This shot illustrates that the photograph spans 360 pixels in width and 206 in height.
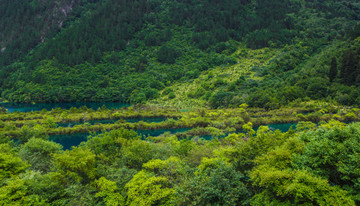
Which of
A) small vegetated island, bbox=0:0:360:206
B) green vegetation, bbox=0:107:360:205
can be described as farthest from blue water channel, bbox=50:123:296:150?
green vegetation, bbox=0:107:360:205

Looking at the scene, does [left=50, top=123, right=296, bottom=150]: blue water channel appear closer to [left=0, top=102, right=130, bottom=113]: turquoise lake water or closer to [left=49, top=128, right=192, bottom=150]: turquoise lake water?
[left=49, top=128, right=192, bottom=150]: turquoise lake water

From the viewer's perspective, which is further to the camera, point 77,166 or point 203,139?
point 203,139

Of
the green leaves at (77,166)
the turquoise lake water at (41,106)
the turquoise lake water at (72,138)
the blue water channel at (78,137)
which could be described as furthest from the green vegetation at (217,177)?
the turquoise lake water at (41,106)

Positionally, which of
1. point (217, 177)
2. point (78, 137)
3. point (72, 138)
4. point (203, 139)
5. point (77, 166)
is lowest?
point (78, 137)

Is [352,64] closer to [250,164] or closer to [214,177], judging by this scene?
[250,164]

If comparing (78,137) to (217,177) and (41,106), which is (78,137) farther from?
(41,106)

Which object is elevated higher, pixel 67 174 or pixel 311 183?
pixel 311 183

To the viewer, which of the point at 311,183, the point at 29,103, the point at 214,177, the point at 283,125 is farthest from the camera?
the point at 29,103

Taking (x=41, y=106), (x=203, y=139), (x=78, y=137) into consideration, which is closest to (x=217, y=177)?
(x=203, y=139)

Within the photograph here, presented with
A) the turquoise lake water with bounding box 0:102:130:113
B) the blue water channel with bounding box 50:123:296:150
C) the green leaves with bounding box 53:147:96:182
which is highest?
the green leaves with bounding box 53:147:96:182

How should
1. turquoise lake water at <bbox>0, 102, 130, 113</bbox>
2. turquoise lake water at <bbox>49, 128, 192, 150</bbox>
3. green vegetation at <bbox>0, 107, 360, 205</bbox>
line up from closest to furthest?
green vegetation at <bbox>0, 107, 360, 205</bbox> → turquoise lake water at <bbox>49, 128, 192, 150</bbox> → turquoise lake water at <bbox>0, 102, 130, 113</bbox>

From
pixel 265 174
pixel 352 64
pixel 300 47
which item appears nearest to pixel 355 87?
pixel 352 64
